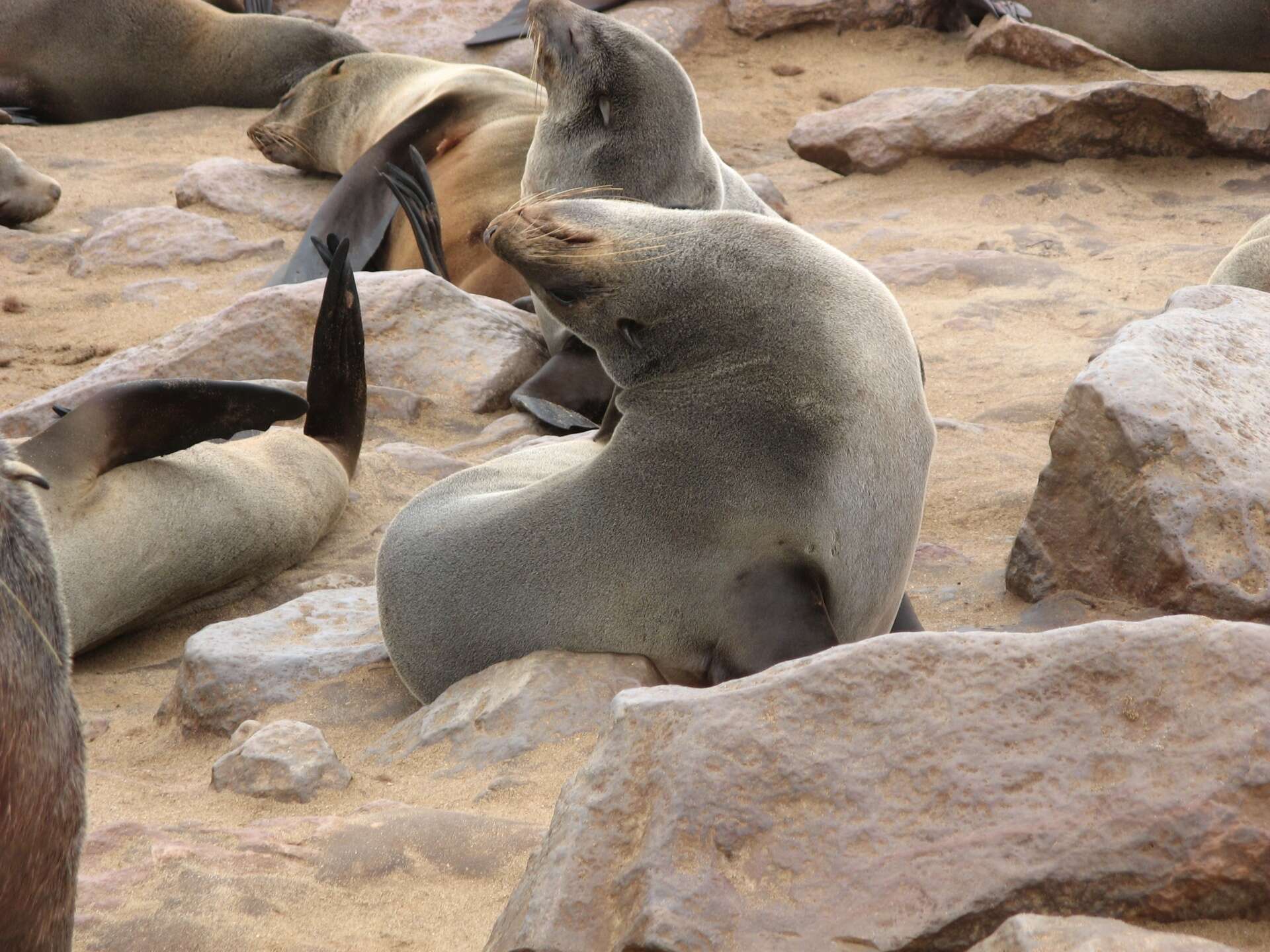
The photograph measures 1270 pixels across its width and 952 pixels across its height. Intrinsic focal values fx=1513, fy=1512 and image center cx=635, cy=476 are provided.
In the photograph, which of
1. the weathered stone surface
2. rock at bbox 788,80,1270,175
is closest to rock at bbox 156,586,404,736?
the weathered stone surface

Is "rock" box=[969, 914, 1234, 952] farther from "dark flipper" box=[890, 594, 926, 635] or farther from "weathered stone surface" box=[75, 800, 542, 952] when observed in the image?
"dark flipper" box=[890, 594, 926, 635]

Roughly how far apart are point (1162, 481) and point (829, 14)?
7.80m

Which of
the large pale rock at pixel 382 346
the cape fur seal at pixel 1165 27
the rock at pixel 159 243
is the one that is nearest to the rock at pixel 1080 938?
the large pale rock at pixel 382 346

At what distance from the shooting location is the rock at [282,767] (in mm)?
2676

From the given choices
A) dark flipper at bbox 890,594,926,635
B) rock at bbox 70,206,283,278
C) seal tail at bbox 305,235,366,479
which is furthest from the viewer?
rock at bbox 70,206,283,278

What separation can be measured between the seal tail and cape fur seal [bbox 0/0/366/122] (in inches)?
212

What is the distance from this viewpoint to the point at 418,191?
22.0ft

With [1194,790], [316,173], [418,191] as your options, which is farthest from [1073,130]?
[1194,790]

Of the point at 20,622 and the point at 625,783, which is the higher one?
the point at 20,622

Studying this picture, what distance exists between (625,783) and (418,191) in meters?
5.34

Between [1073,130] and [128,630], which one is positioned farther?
[1073,130]

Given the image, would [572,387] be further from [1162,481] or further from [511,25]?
[511,25]

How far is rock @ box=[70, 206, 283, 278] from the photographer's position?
738 centimetres

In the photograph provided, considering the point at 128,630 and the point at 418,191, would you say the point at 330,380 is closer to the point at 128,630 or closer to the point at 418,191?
the point at 128,630
